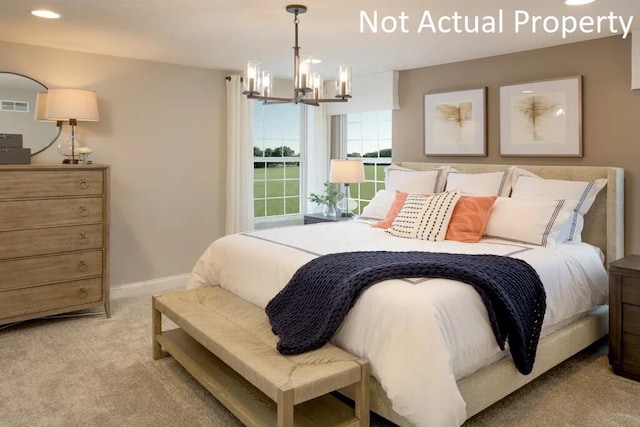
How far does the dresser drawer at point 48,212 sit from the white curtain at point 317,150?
2666 mm

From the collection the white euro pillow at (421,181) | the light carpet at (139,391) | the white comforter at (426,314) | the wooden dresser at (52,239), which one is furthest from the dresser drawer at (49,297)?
the white euro pillow at (421,181)

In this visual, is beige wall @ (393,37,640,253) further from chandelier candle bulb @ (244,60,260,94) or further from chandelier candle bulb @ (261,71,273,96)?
chandelier candle bulb @ (244,60,260,94)

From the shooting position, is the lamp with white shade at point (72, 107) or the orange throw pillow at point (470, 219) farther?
the lamp with white shade at point (72, 107)

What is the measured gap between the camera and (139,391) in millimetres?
2662

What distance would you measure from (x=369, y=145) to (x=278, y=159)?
1086 millimetres

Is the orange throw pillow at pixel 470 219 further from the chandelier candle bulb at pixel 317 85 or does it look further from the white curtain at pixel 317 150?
the white curtain at pixel 317 150

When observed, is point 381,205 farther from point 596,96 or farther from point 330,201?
point 596,96

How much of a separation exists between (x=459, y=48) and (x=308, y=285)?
8.29 ft

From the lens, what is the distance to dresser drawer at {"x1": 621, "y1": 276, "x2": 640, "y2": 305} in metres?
2.75

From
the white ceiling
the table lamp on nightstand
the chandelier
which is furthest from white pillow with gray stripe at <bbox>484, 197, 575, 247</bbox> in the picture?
the table lamp on nightstand

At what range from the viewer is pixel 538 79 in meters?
3.88

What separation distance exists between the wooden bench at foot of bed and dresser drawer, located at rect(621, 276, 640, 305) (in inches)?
68.3

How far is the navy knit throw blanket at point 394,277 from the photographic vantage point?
2211 mm

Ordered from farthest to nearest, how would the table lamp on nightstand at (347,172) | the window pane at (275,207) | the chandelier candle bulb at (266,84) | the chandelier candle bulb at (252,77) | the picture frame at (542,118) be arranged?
the window pane at (275,207), the table lamp on nightstand at (347,172), the picture frame at (542,118), the chandelier candle bulb at (266,84), the chandelier candle bulb at (252,77)
